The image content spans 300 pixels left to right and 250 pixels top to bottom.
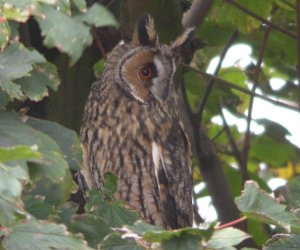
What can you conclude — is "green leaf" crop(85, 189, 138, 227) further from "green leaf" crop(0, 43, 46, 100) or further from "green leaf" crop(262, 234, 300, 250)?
"green leaf" crop(0, 43, 46, 100)

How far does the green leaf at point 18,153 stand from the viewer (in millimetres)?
1780

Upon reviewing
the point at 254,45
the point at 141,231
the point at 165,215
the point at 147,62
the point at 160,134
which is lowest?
the point at 141,231

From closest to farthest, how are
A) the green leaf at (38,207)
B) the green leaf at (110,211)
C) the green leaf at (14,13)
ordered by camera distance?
the green leaf at (14,13) → the green leaf at (38,207) → the green leaf at (110,211)

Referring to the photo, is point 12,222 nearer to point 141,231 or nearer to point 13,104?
point 141,231

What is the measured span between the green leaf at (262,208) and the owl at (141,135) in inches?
56.4

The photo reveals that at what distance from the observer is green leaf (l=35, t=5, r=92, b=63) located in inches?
76.2

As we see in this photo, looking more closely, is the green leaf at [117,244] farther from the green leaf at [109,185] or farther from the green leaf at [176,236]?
the green leaf at [109,185]

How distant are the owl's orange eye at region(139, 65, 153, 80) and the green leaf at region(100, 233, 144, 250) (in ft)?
4.83

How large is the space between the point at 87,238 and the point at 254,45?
249cm

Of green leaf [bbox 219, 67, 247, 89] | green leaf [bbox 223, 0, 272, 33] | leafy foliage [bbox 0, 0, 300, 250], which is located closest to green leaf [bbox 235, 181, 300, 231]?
leafy foliage [bbox 0, 0, 300, 250]

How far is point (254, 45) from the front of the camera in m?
4.66

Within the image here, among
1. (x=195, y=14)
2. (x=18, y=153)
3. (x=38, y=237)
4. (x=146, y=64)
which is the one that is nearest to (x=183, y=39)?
(x=146, y=64)

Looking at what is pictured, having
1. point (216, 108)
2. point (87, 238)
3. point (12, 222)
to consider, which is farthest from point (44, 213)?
point (216, 108)

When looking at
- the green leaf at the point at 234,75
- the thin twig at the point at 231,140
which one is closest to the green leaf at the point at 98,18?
the thin twig at the point at 231,140
